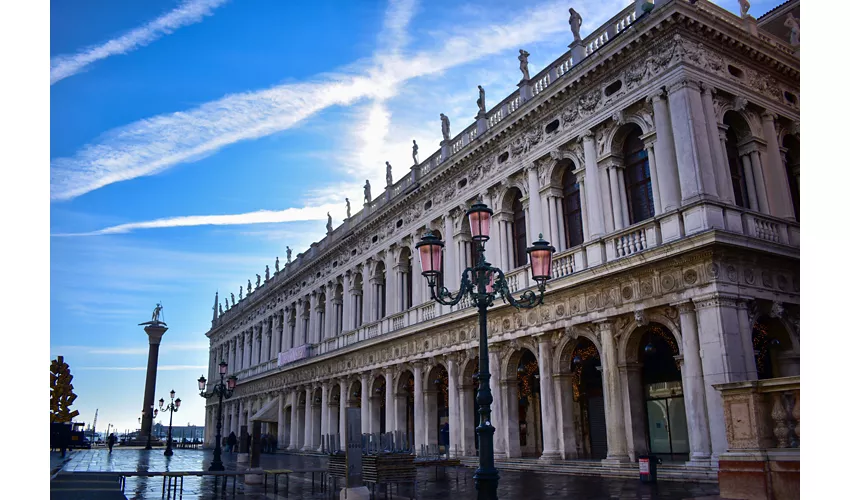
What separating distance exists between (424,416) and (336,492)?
36.6 feet

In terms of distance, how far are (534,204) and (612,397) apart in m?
6.50

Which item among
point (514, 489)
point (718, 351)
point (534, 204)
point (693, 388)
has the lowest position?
point (514, 489)

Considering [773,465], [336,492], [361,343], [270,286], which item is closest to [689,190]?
[773,465]

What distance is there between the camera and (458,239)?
23953mm

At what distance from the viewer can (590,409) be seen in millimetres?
20234

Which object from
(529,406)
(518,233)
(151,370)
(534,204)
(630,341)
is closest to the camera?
(630,341)

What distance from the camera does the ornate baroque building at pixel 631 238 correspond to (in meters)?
14.5

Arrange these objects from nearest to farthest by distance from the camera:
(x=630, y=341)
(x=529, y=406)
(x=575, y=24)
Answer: (x=630, y=341) → (x=575, y=24) → (x=529, y=406)

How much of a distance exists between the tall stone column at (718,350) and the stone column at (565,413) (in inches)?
178

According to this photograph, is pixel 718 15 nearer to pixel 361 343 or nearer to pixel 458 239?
pixel 458 239

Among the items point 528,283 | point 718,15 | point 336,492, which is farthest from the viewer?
point 528,283

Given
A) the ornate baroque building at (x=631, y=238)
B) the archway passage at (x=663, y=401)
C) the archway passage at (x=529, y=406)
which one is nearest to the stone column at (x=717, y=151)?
the ornate baroque building at (x=631, y=238)

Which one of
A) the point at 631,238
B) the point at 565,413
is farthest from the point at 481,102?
the point at 565,413

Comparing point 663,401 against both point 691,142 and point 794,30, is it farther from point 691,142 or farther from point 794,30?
point 794,30
